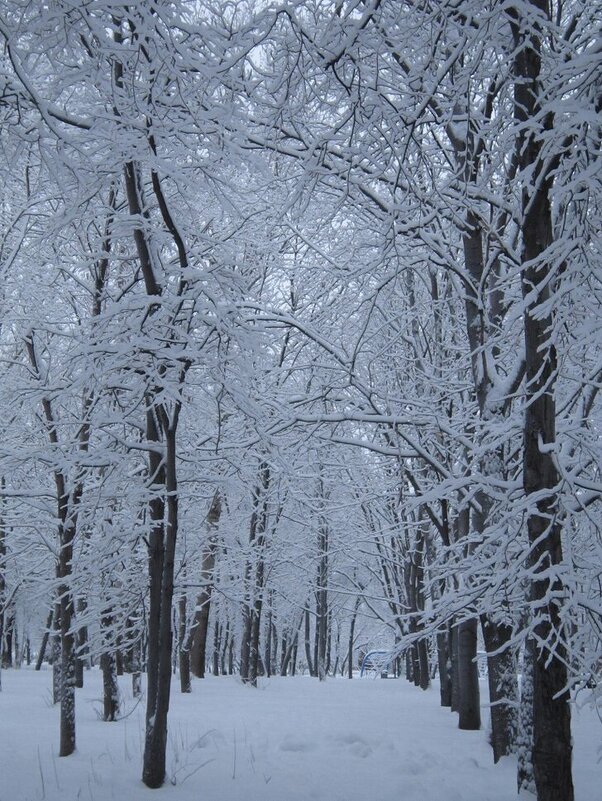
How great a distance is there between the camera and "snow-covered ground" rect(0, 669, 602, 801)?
18.8ft

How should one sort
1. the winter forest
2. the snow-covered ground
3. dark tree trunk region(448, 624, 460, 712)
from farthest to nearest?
dark tree trunk region(448, 624, 460, 712) < the snow-covered ground < the winter forest

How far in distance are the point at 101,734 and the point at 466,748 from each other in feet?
15.4

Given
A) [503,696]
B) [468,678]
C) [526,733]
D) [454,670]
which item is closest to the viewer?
[526,733]

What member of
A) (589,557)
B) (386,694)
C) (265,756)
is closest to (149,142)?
(589,557)

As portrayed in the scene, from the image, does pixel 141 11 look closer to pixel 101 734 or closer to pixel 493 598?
pixel 493 598

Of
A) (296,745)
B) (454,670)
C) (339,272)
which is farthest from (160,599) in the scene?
(454,670)

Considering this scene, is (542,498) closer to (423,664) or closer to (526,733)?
(526,733)

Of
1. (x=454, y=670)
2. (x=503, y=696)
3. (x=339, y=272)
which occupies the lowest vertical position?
(x=454, y=670)

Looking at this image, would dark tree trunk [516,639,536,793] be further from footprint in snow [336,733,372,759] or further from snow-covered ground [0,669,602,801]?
footprint in snow [336,733,372,759]

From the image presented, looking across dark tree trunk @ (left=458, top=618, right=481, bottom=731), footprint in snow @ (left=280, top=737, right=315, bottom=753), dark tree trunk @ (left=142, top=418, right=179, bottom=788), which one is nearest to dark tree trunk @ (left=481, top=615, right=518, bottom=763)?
footprint in snow @ (left=280, top=737, right=315, bottom=753)

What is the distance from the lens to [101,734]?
8.94m

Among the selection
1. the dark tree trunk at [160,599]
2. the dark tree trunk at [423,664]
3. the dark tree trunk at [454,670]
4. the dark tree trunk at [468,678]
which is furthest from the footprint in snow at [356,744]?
the dark tree trunk at [423,664]

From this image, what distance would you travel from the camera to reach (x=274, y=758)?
280 inches

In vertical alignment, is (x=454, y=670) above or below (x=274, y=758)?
above
